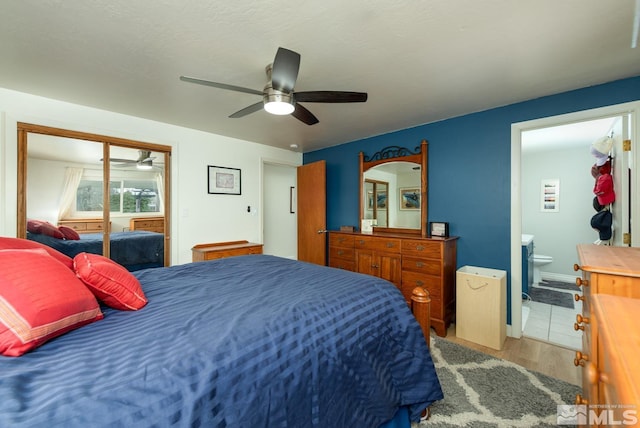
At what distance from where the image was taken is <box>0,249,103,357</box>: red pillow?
2.73 ft

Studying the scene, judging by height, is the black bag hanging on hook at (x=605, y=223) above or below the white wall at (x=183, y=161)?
below

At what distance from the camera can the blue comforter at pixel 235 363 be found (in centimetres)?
69

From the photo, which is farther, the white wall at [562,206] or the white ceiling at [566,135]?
the white wall at [562,206]

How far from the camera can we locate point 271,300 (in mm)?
1343

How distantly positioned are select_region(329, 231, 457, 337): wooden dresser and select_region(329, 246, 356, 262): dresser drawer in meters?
Answer: 0.01

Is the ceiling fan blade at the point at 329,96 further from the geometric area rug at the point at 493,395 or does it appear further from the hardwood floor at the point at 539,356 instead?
the hardwood floor at the point at 539,356

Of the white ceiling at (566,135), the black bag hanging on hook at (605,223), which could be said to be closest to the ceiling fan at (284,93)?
the white ceiling at (566,135)

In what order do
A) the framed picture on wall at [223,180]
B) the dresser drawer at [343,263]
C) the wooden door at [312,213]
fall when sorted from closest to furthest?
1. the dresser drawer at [343,263]
2. the framed picture on wall at [223,180]
3. the wooden door at [312,213]

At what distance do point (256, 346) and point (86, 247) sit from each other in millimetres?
2899

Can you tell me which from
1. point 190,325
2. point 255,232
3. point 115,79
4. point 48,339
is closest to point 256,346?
point 190,325

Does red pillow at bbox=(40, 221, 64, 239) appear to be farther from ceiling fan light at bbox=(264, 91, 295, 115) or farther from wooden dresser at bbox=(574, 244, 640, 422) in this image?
wooden dresser at bbox=(574, 244, 640, 422)

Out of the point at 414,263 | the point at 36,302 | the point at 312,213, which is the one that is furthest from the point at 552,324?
the point at 36,302

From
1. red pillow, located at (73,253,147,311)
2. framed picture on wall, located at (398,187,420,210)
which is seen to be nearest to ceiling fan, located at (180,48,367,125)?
red pillow, located at (73,253,147,311)
